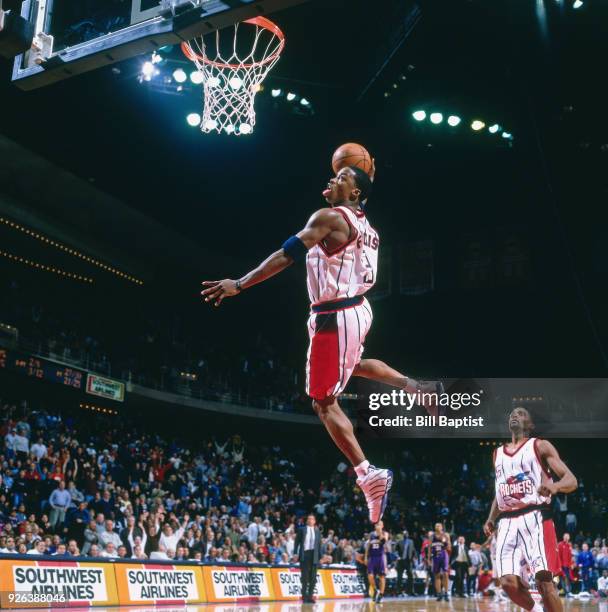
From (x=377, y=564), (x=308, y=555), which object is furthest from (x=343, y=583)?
(x=308, y=555)

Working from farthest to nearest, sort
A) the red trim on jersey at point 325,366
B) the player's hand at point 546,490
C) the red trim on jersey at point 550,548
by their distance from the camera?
the red trim on jersey at point 550,548 < the player's hand at point 546,490 < the red trim on jersey at point 325,366

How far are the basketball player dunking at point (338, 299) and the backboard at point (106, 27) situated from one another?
2.74 m

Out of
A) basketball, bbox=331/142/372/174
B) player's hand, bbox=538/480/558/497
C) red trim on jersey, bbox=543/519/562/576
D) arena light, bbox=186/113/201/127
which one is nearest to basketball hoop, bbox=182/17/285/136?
arena light, bbox=186/113/201/127

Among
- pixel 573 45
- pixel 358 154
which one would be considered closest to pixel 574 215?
pixel 573 45

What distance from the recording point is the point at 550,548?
248 inches

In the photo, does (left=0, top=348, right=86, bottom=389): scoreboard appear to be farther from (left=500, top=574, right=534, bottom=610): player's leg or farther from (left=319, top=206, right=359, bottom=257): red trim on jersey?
(left=319, top=206, right=359, bottom=257): red trim on jersey

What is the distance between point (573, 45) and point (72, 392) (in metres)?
15.1

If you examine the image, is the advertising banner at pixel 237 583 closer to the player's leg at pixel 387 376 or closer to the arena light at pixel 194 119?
the player's leg at pixel 387 376

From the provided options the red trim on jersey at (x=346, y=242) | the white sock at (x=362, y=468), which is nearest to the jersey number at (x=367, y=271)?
the red trim on jersey at (x=346, y=242)

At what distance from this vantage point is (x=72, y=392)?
21.2 metres

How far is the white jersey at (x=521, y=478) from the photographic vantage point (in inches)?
254

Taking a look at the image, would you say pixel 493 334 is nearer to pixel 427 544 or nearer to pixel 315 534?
pixel 427 544

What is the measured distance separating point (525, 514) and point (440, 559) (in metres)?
11.7

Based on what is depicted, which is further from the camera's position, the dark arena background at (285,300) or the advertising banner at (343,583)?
the advertising banner at (343,583)
